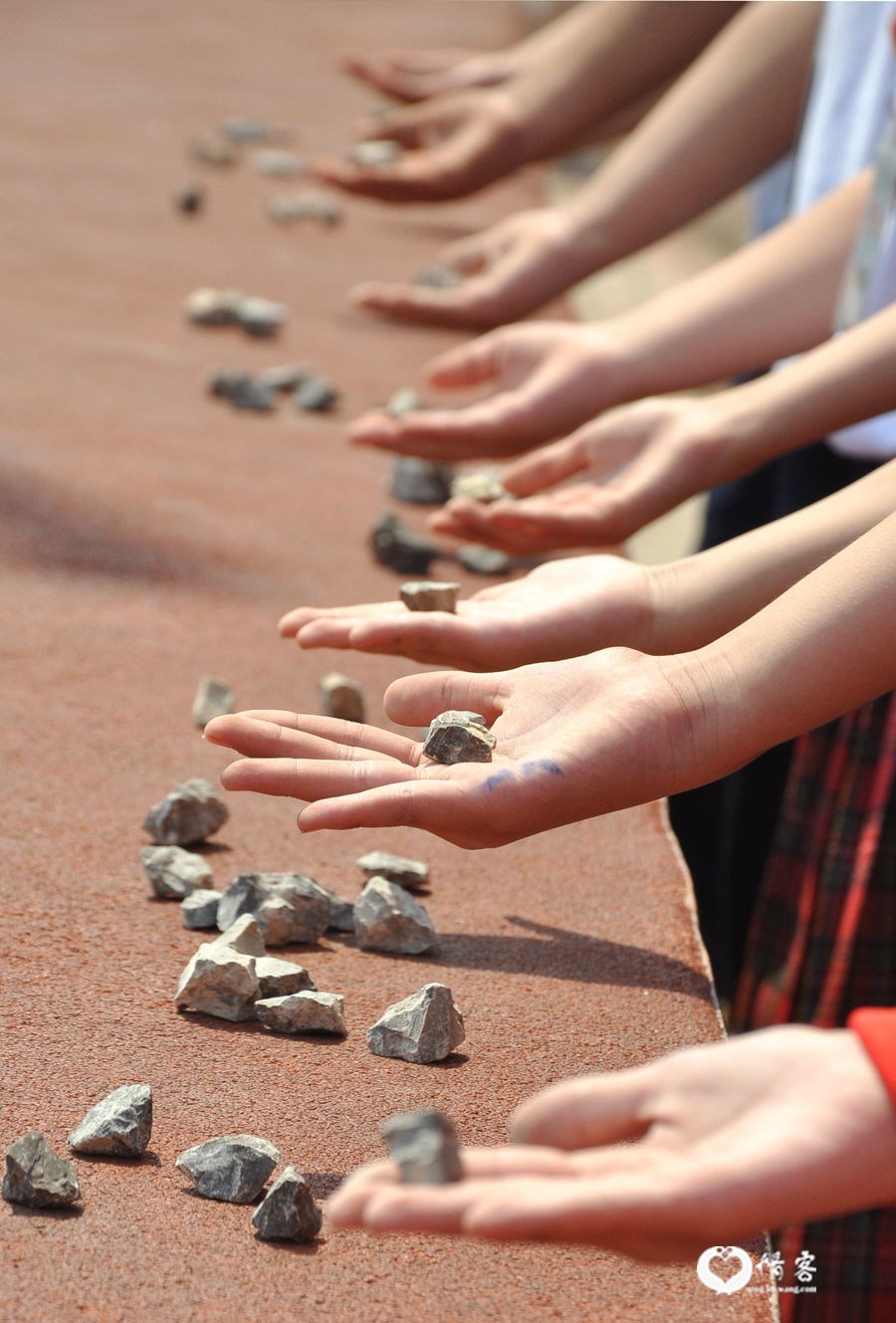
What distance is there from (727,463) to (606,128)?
2.42 metres

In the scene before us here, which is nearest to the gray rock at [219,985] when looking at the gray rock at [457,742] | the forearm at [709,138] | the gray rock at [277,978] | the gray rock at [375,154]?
the gray rock at [277,978]

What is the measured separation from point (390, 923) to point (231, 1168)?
1.27ft

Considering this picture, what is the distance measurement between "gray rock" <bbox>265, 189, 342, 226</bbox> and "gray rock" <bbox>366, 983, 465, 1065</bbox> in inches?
137

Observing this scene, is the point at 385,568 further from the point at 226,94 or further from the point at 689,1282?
the point at 226,94

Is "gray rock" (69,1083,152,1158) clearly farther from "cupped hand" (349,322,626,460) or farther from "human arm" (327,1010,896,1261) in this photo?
"cupped hand" (349,322,626,460)

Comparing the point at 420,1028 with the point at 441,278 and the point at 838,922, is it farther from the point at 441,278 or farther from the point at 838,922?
the point at 441,278

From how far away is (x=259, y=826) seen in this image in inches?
65.8

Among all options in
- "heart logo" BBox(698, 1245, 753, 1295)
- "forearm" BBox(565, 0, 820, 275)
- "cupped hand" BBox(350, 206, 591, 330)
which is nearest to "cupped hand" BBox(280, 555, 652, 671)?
"heart logo" BBox(698, 1245, 753, 1295)

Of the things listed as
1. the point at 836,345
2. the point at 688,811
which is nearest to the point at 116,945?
the point at 836,345

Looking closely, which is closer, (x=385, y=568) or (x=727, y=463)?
(x=727, y=463)

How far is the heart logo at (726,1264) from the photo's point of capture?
1.08 metres

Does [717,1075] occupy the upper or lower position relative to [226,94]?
lower

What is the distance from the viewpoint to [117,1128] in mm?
1098

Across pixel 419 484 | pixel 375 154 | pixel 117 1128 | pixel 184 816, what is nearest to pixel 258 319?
pixel 419 484
